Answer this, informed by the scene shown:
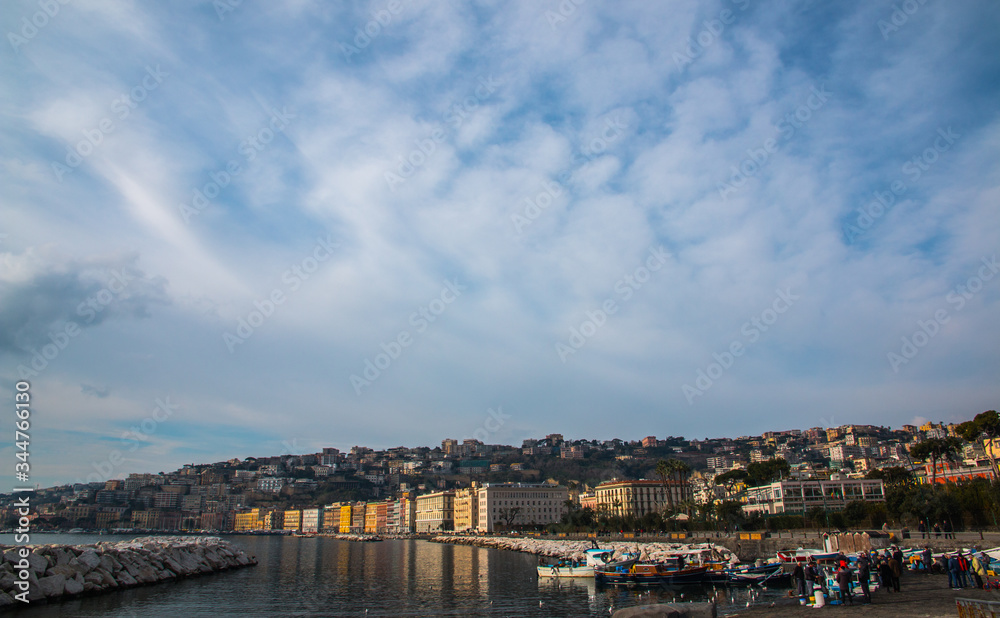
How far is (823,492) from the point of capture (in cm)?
9581

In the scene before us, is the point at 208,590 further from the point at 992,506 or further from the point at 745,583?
the point at 992,506

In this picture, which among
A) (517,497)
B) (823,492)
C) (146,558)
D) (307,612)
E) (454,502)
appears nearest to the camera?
(307,612)

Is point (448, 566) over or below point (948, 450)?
below

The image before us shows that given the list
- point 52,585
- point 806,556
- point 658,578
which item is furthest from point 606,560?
point 52,585

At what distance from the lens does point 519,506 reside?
472 feet

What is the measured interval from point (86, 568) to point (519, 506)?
115210mm

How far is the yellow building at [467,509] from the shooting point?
153625 millimetres

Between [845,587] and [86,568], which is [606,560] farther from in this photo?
[86,568]

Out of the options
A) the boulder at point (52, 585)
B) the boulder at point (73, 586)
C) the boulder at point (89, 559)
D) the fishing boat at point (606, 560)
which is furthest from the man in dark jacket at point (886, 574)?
the boulder at point (89, 559)

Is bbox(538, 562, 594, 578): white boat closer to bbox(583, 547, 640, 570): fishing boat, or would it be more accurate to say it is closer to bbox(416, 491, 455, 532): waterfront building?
bbox(583, 547, 640, 570): fishing boat

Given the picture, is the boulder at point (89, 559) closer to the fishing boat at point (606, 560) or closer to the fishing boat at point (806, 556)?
the fishing boat at point (606, 560)

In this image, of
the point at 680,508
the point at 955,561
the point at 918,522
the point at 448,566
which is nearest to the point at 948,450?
the point at 918,522

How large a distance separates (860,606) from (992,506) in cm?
4093

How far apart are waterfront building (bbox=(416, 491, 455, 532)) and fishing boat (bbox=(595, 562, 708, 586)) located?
447 ft
